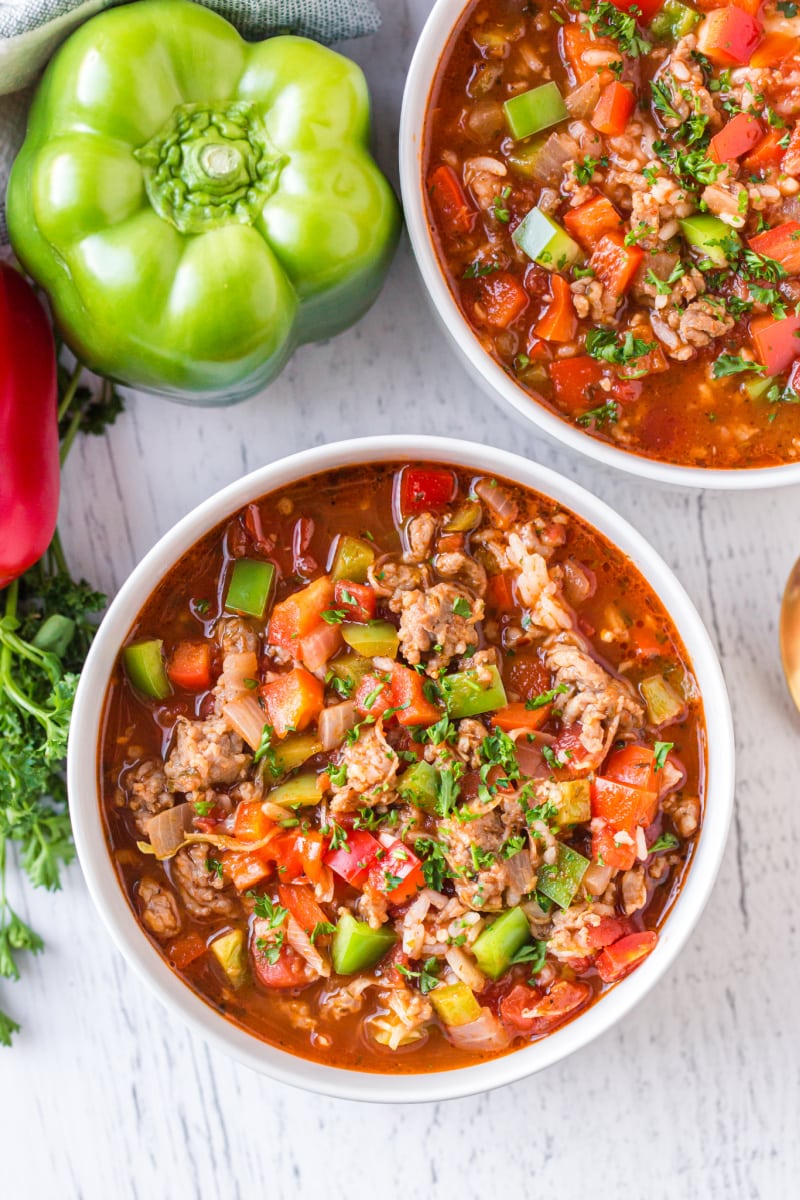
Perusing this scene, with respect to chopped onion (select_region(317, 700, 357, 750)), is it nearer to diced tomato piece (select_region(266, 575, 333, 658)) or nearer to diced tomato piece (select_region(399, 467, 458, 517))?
diced tomato piece (select_region(266, 575, 333, 658))

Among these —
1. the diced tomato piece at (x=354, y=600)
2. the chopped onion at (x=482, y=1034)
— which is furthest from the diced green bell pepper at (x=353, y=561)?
the chopped onion at (x=482, y=1034)

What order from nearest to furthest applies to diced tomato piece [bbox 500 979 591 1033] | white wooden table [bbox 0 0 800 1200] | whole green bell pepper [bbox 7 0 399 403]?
whole green bell pepper [bbox 7 0 399 403], diced tomato piece [bbox 500 979 591 1033], white wooden table [bbox 0 0 800 1200]

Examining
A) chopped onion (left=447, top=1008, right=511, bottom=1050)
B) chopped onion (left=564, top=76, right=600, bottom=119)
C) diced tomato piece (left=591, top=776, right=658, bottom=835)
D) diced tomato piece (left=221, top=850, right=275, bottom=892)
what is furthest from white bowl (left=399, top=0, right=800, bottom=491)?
chopped onion (left=447, top=1008, right=511, bottom=1050)

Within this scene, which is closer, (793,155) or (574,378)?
(793,155)

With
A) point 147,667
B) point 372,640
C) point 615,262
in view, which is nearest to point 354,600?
point 372,640

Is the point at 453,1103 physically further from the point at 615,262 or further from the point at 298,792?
the point at 615,262
